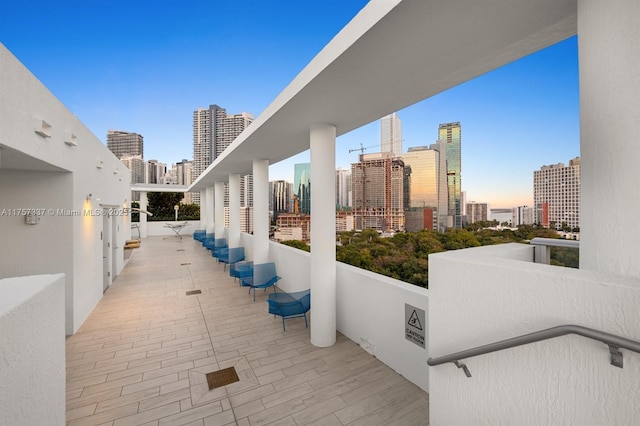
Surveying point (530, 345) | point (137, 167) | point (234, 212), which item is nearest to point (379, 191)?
point (234, 212)

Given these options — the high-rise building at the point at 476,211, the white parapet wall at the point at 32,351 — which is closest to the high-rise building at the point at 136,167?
the high-rise building at the point at 476,211

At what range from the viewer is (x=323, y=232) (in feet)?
13.6

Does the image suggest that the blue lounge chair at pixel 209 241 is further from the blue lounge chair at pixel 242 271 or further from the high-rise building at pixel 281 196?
the high-rise building at pixel 281 196

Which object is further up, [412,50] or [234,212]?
[412,50]

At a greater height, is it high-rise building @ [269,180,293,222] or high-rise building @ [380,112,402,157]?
high-rise building @ [380,112,402,157]

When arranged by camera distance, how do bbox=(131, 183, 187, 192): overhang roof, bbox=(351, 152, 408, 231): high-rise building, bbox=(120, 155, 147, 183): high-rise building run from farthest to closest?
bbox=(120, 155, 147, 183): high-rise building < bbox=(131, 183, 187, 192): overhang roof < bbox=(351, 152, 408, 231): high-rise building

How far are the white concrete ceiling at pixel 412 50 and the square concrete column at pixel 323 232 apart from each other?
0.49m

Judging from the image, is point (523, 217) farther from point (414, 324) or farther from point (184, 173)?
point (184, 173)

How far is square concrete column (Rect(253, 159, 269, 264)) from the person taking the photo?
23.5 feet

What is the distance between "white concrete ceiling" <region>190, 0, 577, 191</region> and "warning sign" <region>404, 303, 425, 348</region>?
2499 millimetres

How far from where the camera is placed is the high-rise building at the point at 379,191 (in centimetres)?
1577

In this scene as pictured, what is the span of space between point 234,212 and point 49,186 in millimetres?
5834

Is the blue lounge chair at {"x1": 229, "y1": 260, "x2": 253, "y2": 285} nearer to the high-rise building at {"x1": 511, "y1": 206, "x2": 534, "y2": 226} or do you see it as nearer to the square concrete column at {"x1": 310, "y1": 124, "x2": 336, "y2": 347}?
the square concrete column at {"x1": 310, "y1": 124, "x2": 336, "y2": 347}

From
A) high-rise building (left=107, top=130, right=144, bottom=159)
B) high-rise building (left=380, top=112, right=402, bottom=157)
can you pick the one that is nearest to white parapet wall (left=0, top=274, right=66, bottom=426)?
high-rise building (left=380, top=112, right=402, bottom=157)
